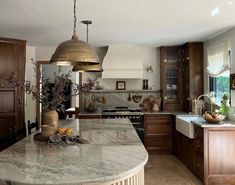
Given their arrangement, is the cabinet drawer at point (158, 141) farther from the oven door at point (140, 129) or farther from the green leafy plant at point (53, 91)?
the green leafy plant at point (53, 91)

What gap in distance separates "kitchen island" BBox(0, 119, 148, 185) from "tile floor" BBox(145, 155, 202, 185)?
1.93 m

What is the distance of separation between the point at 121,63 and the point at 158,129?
5.57ft

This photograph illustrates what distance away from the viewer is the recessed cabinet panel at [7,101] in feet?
17.2

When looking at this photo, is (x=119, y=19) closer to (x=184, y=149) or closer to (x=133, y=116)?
(x=133, y=116)

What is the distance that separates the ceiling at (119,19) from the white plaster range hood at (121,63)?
21.9 inches

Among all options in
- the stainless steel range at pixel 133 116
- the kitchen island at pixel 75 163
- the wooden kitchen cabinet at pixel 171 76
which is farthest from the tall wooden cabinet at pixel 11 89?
the wooden kitchen cabinet at pixel 171 76

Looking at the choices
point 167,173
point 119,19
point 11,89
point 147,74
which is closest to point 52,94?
point 119,19

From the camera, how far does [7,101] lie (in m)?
5.29

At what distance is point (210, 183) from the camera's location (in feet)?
12.8

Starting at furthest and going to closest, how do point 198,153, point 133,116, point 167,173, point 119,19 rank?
point 133,116, point 167,173, point 198,153, point 119,19

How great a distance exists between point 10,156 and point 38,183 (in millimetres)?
682

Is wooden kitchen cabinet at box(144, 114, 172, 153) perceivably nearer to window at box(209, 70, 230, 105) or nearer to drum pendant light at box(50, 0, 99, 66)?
window at box(209, 70, 230, 105)

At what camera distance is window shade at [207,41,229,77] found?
472 centimetres

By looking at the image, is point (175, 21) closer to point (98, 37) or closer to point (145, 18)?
point (145, 18)
